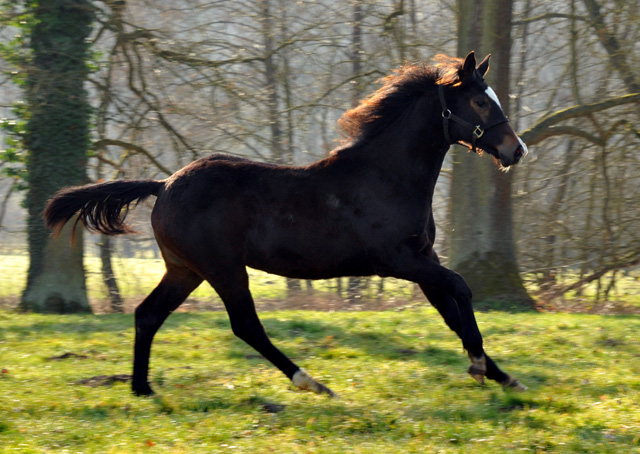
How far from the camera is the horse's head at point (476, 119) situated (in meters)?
5.47

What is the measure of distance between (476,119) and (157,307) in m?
2.84

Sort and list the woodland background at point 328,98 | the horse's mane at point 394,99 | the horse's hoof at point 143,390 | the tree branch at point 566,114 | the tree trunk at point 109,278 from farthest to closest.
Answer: the tree trunk at point 109,278, the woodland background at point 328,98, the tree branch at point 566,114, the horse's mane at point 394,99, the horse's hoof at point 143,390

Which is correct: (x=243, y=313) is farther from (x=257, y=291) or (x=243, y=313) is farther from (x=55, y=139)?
(x=257, y=291)

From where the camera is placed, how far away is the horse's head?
547 cm

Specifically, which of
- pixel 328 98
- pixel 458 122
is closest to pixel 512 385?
pixel 458 122

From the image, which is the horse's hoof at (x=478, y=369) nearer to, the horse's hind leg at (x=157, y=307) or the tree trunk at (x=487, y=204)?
the horse's hind leg at (x=157, y=307)

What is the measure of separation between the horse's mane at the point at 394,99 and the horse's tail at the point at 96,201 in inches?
Result: 65.2

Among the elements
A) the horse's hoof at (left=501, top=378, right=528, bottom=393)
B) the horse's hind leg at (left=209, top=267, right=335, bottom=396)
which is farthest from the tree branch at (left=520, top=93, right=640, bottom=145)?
the horse's hind leg at (left=209, top=267, right=335, bottom=396)

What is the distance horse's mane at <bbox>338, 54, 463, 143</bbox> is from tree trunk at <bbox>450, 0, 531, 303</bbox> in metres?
4.67

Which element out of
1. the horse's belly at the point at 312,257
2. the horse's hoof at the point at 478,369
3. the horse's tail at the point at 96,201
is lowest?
the horse's hoof at the point at 478,369

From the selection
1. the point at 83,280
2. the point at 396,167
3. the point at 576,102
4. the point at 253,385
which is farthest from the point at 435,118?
the point at 576,102

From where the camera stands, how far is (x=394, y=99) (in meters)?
5.75

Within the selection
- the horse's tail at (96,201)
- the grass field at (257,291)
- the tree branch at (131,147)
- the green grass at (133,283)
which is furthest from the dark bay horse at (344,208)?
the green grass at (133,283)

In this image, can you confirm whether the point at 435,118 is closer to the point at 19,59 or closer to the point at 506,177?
the point at 506,177
